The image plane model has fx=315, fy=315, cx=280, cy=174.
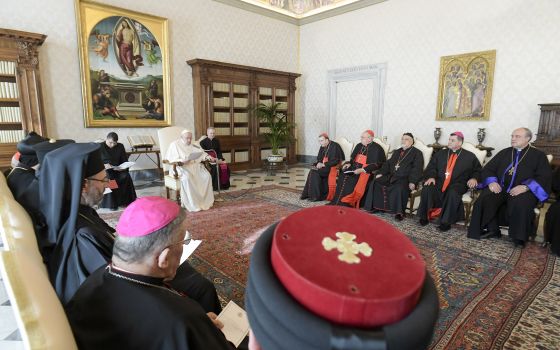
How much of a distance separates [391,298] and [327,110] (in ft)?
31.8

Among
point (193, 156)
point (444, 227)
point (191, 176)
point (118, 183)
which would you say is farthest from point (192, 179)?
point (444, 227)

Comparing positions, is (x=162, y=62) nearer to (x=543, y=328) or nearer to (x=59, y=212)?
(x=59, y=212)

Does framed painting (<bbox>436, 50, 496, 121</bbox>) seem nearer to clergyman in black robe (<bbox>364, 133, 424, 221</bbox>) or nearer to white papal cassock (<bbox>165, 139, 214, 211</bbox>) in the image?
clergyman in black robe (<bbox>364, 133, 424, 221</bbox>)

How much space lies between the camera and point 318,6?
9.30 meters

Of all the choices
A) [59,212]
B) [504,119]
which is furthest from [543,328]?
[504,119]

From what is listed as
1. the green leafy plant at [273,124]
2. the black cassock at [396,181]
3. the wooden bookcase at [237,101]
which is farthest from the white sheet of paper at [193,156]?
the green leafy plant at [273,124]

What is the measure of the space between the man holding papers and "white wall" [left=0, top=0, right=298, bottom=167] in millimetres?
6481

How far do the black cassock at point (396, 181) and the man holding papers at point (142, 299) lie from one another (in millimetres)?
4308

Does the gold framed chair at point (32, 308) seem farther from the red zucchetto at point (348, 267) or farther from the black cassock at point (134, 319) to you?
the red zucchetto at point (348, 267)

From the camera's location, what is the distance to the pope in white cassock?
17.1 ft

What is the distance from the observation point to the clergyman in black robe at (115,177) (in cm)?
520

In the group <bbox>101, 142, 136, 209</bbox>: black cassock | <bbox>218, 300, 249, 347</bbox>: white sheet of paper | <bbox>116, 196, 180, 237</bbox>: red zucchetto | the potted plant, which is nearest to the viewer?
<bbox>116, 196, 180, 237</bbox>: red zucchetto

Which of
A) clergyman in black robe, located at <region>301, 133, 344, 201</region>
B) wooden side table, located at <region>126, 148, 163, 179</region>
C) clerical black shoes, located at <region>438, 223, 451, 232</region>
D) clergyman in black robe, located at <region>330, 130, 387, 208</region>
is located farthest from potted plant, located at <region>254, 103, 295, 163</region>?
clerical black shoes, located at <region>438, 223, 451, 232</region>

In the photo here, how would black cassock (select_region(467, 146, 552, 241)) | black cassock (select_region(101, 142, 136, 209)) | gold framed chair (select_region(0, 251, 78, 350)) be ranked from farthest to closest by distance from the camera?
black cassock (select_region(101, 142, 136, 209))
black cassock (select_region(467, 146, 552, 241))
gold framed chair (select_region(0, 251, 78, 350))
